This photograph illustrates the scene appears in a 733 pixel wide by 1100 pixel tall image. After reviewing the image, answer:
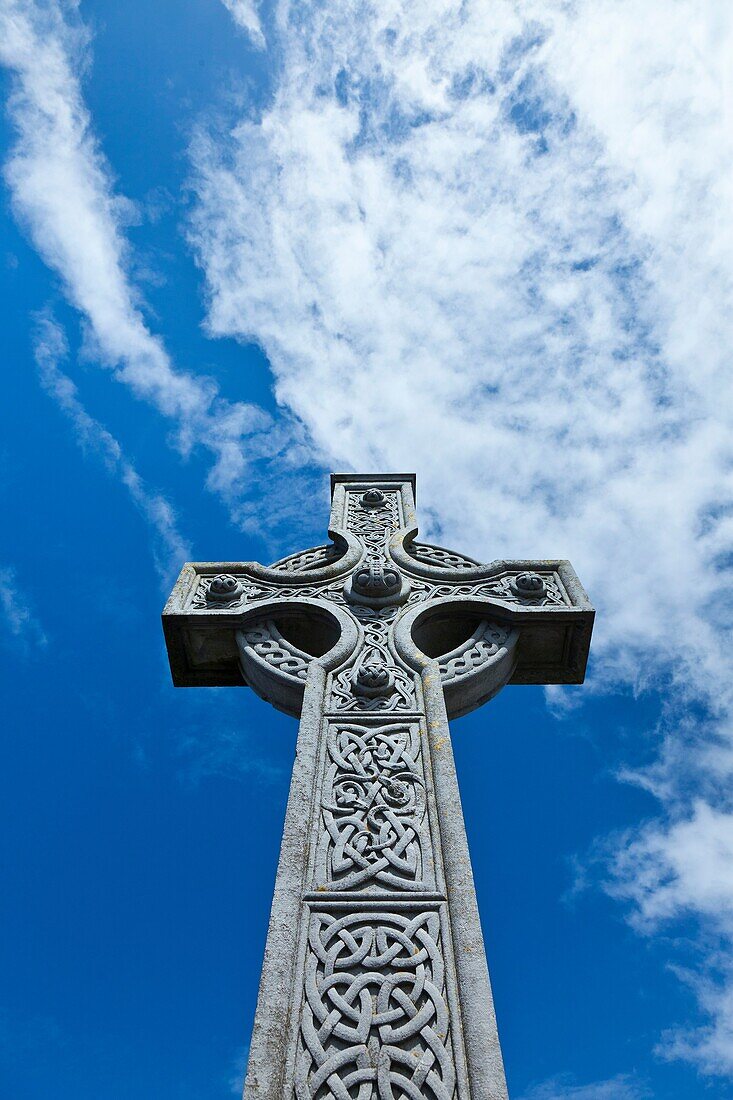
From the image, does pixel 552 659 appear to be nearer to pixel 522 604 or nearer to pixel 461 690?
pixel 522 604

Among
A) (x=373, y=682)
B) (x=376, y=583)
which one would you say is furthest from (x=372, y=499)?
(x=373, y=682)

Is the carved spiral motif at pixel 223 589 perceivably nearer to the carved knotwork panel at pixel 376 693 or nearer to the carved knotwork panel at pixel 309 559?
the carved knotwork panel at pixel 309 559

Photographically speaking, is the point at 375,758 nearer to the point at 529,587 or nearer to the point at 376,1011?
the point at 376,1011

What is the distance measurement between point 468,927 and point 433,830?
54 centimetres

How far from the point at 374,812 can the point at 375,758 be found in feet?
1.21

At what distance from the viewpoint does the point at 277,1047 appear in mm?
3059

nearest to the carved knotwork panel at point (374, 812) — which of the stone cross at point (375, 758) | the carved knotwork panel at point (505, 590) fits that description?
the stone cross at point (375, 758)

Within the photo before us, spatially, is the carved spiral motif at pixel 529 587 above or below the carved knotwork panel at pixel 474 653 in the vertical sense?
above

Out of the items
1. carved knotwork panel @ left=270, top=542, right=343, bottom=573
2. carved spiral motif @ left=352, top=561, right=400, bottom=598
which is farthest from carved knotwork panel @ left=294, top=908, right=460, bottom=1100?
carved knotwork panel @ left=270, top=542, right=343, bottom=573

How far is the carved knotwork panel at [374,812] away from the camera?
3.75 metres

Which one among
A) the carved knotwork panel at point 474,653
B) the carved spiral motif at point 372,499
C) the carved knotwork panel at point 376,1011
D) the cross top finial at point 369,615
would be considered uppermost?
the carved spiral motif at point 372,499

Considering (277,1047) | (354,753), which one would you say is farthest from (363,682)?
(277,1047)

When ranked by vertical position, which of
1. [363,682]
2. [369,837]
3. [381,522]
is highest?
[381,522]

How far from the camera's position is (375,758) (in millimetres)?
4406
